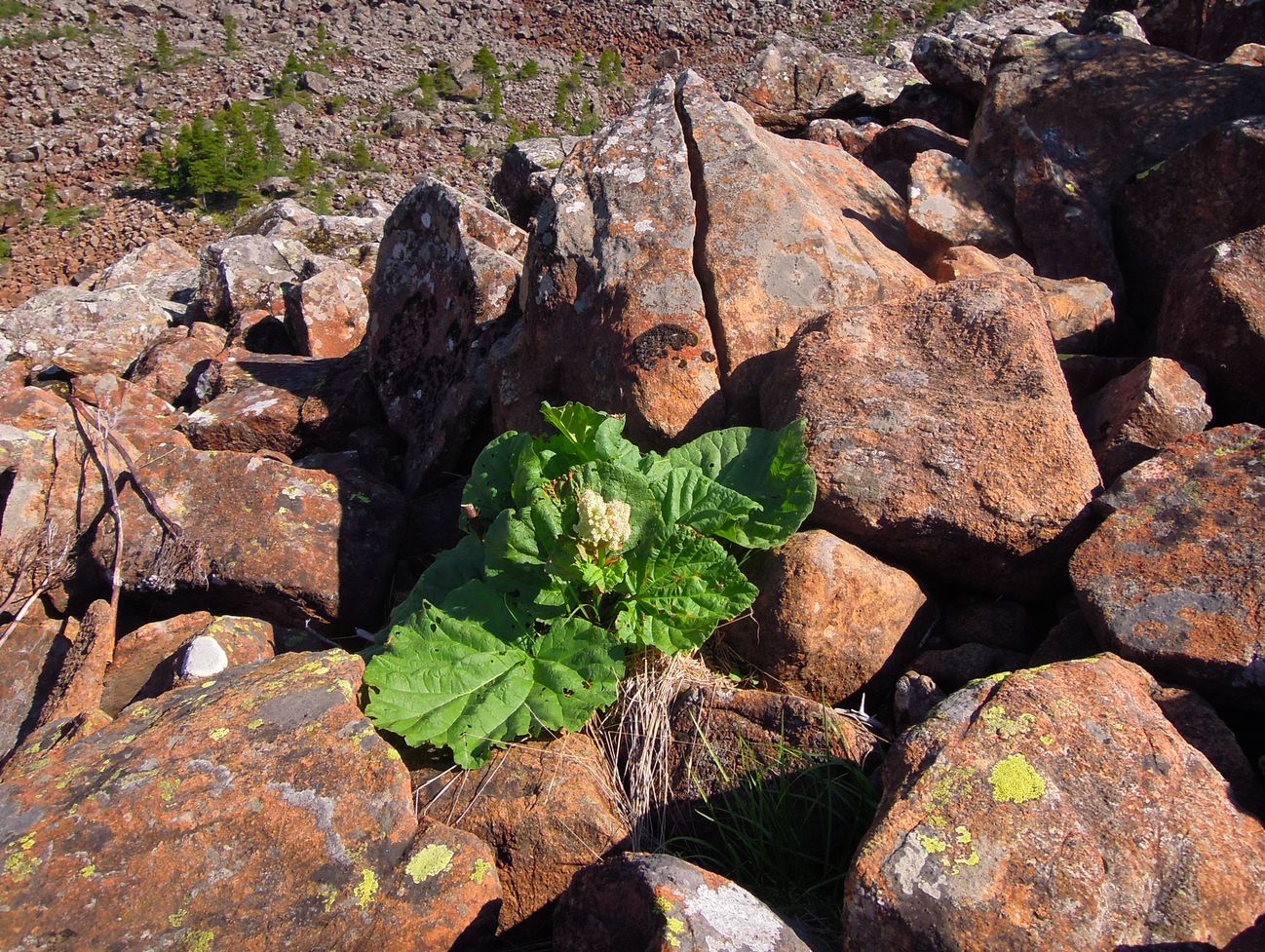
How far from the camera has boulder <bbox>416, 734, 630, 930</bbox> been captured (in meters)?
2.99

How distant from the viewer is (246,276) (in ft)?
29.2

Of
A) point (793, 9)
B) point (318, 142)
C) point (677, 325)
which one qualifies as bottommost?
point (793, 9)

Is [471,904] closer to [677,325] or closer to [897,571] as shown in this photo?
[897,571]

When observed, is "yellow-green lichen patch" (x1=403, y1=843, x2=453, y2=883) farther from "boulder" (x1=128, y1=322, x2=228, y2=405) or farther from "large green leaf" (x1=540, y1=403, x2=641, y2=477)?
"boulder" (x1=128, y1=322, x2=228, y2=405)

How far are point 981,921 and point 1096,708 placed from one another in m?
→ 0.75

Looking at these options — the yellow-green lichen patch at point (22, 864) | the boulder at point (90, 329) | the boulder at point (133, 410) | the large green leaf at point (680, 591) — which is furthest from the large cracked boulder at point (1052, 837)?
the boulder at point (90, 329)

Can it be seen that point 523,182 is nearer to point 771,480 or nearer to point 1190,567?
point 771,480

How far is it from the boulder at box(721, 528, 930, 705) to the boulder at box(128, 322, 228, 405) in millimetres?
5114

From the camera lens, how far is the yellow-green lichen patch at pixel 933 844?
238 cm

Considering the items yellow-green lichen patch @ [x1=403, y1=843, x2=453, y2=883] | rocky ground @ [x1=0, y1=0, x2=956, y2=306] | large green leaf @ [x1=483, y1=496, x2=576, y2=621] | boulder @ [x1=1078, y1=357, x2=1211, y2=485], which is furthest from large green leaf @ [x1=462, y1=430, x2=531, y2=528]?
rocky ground @ [x1=0, y1=0, x2=956, y2=306]

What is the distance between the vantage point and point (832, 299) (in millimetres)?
4539

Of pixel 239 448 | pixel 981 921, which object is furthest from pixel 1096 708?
pixel 239 448

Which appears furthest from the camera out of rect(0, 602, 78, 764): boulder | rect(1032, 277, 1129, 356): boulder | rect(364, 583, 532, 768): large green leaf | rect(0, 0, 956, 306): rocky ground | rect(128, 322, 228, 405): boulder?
rect(0, 0, 956, 306): rocky ground

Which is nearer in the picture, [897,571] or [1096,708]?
[1096,708]
